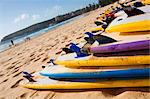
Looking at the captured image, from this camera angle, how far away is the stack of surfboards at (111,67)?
9.57 feet

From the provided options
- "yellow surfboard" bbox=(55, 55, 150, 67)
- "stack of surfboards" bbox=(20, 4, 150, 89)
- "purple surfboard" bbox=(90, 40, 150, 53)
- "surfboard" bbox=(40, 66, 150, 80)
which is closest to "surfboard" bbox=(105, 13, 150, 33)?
"stack of surfboards" bbox=(20, 4, 150, 89)

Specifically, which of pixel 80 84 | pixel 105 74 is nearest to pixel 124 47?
pixel 105 74

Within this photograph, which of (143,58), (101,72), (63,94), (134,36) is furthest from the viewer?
(63,94)

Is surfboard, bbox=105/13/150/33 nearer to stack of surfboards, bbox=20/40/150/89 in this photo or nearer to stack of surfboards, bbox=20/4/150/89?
stack of surfboards, bbox=20/4/150/89

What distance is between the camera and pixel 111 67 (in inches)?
127

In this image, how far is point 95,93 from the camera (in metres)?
3.37

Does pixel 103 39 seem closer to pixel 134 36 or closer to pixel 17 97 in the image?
pixel 134 36

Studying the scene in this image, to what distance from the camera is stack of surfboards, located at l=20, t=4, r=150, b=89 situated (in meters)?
2.92

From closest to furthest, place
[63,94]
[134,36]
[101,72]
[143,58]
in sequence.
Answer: [143,58], [101,72], [134,36], [63,94]

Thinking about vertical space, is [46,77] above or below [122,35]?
below

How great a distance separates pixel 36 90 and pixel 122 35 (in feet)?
5.98

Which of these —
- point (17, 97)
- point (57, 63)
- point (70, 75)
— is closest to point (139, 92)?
point (70, 75)

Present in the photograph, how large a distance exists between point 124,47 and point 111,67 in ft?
1.07

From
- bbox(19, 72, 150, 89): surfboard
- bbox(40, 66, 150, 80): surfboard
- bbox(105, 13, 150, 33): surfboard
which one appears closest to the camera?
bbox(40, 66, 150, 80): surfboard
